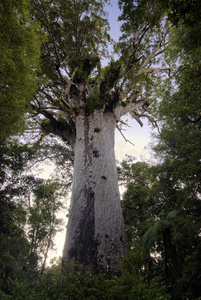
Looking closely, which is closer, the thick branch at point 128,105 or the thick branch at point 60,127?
the thick branch at point 60,127

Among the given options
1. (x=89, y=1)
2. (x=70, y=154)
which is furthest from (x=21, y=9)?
(x=70, y=154)

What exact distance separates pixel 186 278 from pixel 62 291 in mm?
2570

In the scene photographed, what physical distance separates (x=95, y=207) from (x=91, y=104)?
4306 mm

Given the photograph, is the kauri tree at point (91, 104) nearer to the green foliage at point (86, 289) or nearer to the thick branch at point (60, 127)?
the thick branch at point (60, 127)

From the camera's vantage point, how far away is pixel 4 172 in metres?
5.30

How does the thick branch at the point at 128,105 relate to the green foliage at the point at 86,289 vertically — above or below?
above

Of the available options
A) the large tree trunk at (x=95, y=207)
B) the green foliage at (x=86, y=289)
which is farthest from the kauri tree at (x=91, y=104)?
the green foliage at (x=86, y=289)

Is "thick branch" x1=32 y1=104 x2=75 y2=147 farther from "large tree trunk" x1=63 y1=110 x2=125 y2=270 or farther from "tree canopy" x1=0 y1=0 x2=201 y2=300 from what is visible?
"large tree trunk" x1=63 y1=110 x2=125 y2=270

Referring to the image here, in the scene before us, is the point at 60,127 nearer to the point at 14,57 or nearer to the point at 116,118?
the point at 116,118

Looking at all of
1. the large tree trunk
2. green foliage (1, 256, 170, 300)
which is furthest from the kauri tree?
green foliage (1, 256, 170, 300)

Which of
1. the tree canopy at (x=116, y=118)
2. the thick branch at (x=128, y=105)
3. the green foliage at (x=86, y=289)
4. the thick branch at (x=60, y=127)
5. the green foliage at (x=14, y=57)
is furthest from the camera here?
the thick branch at (x=128, y=105)

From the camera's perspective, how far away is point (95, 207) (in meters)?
4.37

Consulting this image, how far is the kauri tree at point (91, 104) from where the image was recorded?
13.1 ft

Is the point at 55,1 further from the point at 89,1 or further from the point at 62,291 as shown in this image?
the point at 62,291
